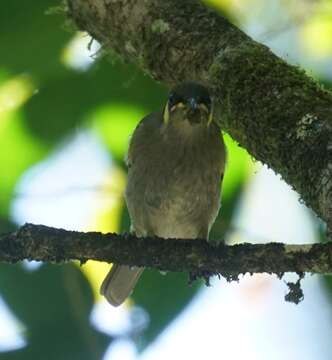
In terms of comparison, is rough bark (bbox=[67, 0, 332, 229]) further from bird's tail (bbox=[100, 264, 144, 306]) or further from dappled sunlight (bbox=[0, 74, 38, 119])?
bird's tail (bbox=[100, 264, 144, 306])

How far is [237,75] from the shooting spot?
3449mm

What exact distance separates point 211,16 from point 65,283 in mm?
1041

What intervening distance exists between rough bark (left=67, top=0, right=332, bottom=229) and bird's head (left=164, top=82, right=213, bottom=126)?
55 mm

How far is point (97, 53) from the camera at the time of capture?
4117 mm

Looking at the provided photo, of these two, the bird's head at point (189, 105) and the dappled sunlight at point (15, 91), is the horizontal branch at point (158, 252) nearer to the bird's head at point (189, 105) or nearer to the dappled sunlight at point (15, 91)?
the bird's head at point (189, 105)

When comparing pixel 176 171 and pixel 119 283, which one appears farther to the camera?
pixel 119 283

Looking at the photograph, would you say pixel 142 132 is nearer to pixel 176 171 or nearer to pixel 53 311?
pixel 176 171

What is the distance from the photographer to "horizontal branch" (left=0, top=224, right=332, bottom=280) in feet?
9.45

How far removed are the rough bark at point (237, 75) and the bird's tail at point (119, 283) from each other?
78cm

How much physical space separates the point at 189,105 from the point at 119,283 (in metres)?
0.90

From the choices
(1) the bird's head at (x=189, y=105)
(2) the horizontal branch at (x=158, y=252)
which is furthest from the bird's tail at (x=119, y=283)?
(2) the horizontal branch at (x=158, y=252)

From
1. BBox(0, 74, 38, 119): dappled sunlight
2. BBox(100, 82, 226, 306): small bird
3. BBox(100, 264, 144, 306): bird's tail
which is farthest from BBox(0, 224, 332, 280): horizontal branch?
BBox(100, 264, 144, 306): bird's tail

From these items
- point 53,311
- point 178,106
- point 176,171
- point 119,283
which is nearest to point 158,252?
point 53,311

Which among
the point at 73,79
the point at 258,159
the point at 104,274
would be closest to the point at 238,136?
the point at 258,159
